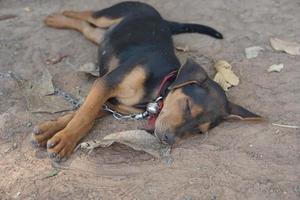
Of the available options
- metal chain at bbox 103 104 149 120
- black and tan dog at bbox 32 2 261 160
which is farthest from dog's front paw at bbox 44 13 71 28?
metal chain at bbox 103 104 149 120

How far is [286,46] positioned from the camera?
602 centimetres

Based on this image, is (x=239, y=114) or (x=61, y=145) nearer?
(x=61, y=145)

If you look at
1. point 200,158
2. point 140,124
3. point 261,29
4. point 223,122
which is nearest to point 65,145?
point 140,124

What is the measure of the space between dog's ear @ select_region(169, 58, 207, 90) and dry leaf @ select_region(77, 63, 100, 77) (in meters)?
1.22

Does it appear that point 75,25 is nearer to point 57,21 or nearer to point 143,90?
point 57,21

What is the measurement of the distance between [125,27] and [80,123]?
159 cm

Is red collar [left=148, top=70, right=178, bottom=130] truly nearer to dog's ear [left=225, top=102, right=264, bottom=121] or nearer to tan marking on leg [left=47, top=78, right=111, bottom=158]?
tan marking on leg [left=47, top=78, right=111, bottom=158]

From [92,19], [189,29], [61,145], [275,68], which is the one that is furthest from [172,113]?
[92,19]

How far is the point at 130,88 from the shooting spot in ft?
16.2

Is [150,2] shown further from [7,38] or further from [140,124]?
[140,124]

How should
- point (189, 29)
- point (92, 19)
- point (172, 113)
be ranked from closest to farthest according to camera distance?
point (172, 113) < point (189, 29) < point (92, 19)

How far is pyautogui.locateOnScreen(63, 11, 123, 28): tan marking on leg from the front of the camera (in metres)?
6.23

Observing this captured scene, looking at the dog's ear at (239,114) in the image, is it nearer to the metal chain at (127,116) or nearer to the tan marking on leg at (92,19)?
the metal chain at (127,116)

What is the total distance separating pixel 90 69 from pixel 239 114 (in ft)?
5.73
